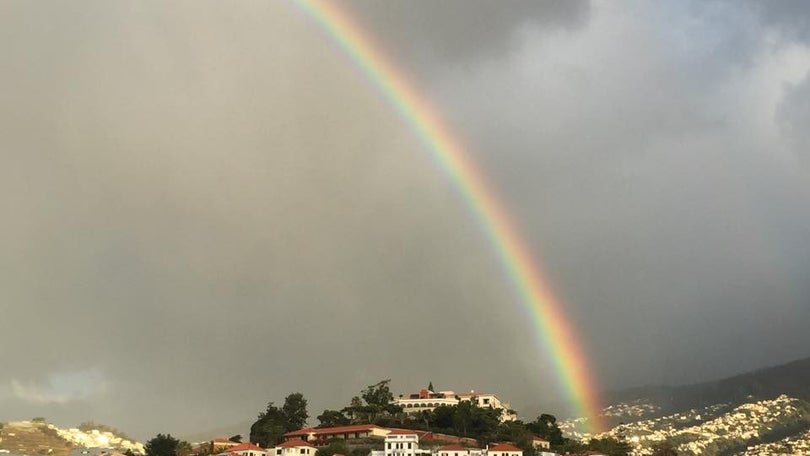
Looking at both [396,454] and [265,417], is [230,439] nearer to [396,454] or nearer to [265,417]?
[265,417]

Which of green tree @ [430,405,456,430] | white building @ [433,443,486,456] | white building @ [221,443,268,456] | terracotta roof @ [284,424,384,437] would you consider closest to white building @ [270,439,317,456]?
white building @ [221,443,268,456]

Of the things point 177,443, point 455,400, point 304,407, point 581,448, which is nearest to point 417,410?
point 455,400

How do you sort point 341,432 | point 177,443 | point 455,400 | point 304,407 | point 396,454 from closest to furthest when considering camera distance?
1. point 396,454
2. point 341,432
3. point 177,443
4. point 304,407
5. point 455,400

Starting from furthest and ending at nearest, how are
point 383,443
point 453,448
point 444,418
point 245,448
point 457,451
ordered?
point 444,418, point 245,448, point 383,443, point 453,448, point 457,451

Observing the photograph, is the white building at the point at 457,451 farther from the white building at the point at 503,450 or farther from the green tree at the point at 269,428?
the green tree at the point at 269,428

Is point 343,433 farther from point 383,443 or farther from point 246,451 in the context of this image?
point 246,451

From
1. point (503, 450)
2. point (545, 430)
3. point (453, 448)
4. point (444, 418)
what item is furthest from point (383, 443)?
point (545, 430)
